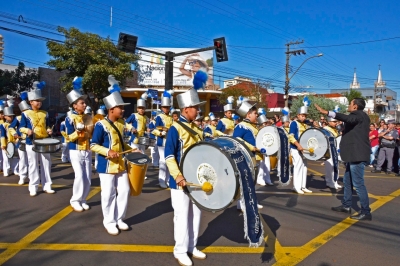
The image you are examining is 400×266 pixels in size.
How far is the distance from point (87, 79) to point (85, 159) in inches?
747

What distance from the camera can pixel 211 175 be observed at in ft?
12.6

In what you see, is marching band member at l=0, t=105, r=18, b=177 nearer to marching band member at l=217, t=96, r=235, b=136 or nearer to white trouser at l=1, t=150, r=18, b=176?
white trouser at l=1, t=150, r=18, b=176

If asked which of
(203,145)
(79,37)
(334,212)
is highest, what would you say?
(79,37)

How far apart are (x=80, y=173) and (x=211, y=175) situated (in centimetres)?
328

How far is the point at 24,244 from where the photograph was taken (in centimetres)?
464

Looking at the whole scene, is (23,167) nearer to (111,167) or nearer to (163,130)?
(163,130)

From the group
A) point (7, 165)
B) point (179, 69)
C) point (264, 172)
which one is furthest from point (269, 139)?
point (179, 69)

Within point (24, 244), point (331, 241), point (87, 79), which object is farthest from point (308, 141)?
point (87, 79)

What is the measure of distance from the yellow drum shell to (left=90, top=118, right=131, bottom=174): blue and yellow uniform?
0.72 feet

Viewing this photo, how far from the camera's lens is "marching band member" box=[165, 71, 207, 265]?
4.07m

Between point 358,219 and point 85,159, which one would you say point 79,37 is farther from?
point 358,219

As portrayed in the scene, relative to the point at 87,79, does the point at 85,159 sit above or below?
below

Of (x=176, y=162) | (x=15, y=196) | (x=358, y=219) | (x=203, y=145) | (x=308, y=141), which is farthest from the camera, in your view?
(x=308, y=141)

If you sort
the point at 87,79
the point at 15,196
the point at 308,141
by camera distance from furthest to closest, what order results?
1. the point at 87,79
2. the point at 308,141
3. the point at 15,196
